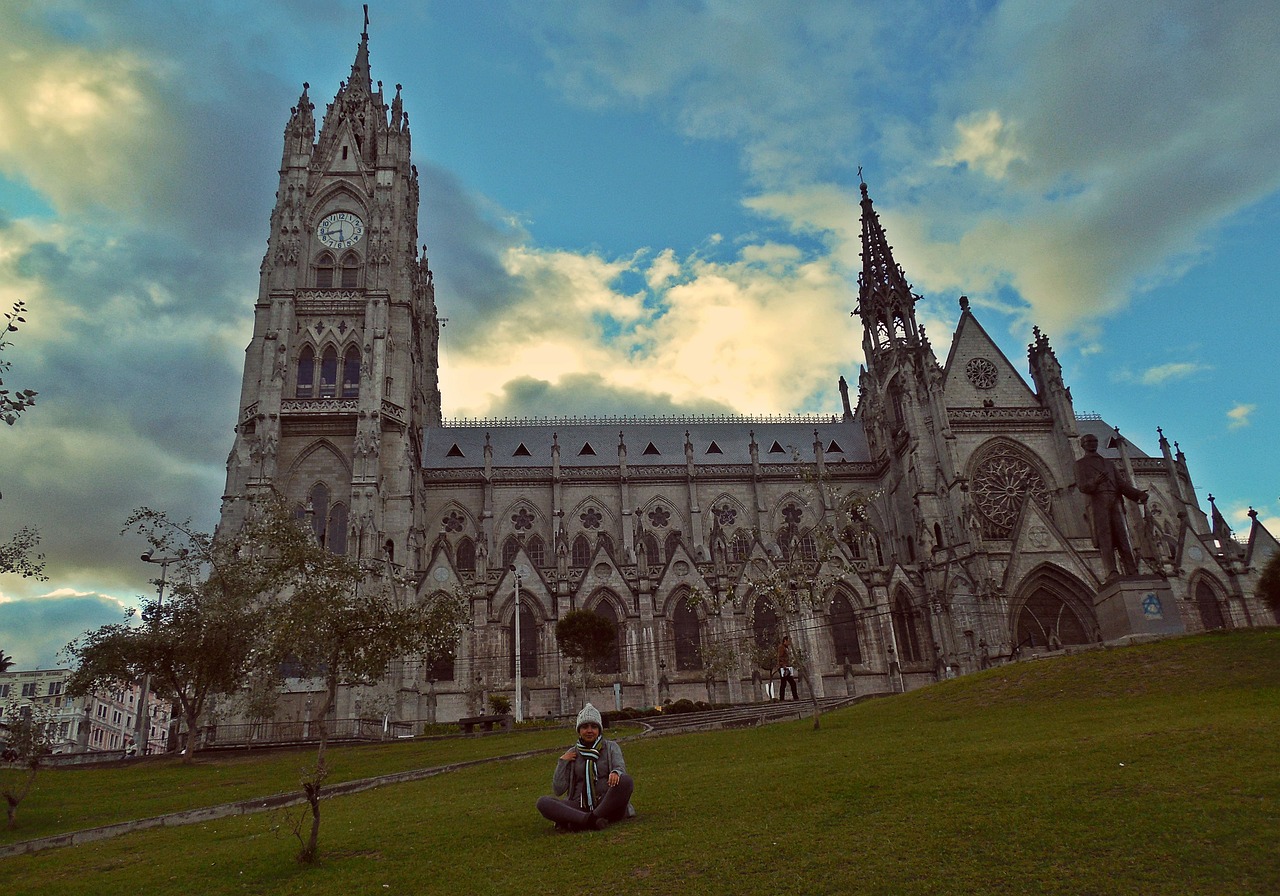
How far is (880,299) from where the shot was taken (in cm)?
6681

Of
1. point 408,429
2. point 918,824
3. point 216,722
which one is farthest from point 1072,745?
Result: point 408,429

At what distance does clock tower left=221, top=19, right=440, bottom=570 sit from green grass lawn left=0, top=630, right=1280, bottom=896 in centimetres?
3010

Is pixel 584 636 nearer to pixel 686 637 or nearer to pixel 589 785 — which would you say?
pixel 686 637

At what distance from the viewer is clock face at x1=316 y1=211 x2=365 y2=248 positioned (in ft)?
190

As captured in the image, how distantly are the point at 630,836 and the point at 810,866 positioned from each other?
2.67 meters

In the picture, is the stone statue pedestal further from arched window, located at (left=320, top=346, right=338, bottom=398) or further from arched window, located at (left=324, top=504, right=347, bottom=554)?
arched window, located at (left=320, top=346, right=338, bottom=398)

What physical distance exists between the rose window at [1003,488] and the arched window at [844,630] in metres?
10.4

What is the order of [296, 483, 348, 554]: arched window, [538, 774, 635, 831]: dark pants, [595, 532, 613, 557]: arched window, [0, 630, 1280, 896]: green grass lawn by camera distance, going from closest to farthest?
[0, 630, 1280, 896]: green grass lawn, [538, 774, 635, 831]: dark pants, [296, 483, 348, 554]: arched window, [595, 532, 613, 557]: arched window

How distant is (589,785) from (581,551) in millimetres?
47452

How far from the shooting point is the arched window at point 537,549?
57719 millimetres

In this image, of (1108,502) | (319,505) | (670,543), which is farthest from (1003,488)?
(319,505)

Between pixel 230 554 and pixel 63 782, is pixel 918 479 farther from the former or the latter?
pixel 63 782

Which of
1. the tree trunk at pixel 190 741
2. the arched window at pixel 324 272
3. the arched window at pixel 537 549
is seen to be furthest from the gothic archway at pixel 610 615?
the arched window at pixel 324 272

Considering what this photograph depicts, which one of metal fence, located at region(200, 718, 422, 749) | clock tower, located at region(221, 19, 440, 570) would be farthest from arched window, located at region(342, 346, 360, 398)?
metal fence, located at region(200, 718, 422, 749)
